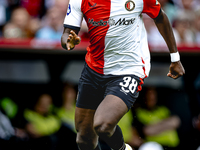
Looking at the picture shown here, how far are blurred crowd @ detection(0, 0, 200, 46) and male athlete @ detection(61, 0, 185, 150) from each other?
2.21 m

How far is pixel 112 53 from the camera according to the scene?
3.82 meters

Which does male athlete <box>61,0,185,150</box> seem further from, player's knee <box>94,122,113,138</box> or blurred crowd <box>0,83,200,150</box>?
blurred crowd <box>0,83,200,150</box>

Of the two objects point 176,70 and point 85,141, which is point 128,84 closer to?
point 176,70

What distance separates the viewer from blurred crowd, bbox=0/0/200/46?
678 cm

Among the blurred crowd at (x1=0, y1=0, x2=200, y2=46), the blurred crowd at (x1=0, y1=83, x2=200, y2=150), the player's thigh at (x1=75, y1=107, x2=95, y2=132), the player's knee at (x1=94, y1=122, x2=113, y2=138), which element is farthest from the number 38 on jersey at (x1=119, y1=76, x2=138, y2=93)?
the blurred crowd at (x1=0, y1=83, x2=200, y2=150)

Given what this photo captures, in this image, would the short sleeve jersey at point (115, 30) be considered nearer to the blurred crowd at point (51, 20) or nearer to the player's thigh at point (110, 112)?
the player's thigh at point (110, 112)

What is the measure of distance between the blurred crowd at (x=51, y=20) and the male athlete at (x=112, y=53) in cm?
221

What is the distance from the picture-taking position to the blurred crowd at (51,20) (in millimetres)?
6781

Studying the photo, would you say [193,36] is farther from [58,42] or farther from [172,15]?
[58,42]

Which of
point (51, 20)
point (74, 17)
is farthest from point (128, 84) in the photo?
point (51, 20)

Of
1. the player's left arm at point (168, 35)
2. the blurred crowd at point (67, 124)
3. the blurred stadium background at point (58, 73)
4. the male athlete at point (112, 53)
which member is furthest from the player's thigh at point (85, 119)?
the blurred stadium background at point (58, 73)

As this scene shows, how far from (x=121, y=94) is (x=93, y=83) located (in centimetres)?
46

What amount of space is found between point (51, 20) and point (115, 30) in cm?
338

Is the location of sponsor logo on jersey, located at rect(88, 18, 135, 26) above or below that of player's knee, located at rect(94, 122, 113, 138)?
above
